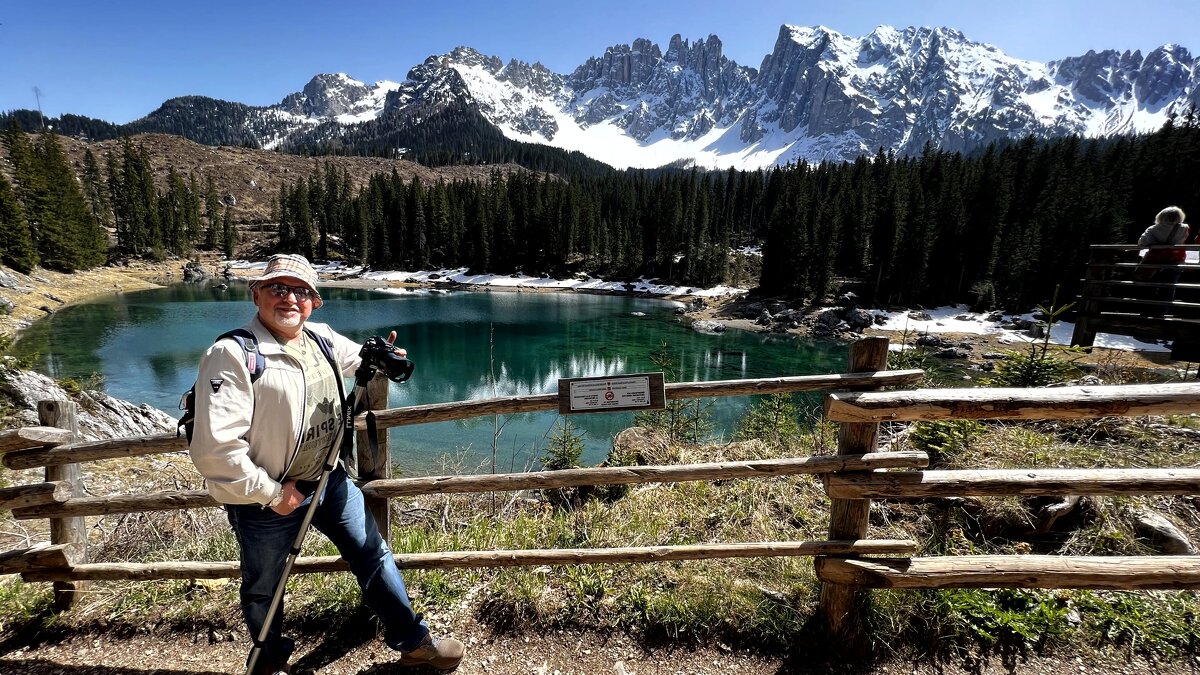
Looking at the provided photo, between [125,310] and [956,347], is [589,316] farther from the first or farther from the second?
[125,310]

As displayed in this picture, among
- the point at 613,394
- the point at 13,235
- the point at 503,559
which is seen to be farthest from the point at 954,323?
the point at 13,235

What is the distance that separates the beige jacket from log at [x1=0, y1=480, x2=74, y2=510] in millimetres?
2671

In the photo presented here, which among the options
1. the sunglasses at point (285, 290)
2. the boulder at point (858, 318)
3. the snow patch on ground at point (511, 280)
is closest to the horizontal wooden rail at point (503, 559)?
the sunglasses at point (285, 290)

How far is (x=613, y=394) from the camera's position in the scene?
3.47 metres

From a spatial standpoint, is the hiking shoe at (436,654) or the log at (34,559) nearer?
the hiking shoe at (436,654)

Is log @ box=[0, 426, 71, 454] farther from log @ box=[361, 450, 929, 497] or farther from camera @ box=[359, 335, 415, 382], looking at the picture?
camera @ box=[359, 335, 415, 382]

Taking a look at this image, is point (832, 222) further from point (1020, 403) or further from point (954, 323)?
point (1020, 403)

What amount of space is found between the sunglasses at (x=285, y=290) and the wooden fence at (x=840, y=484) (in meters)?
0.93

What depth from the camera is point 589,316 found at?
5209 cm

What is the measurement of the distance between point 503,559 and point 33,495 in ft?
12.1

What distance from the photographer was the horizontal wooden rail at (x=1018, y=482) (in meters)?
3.18

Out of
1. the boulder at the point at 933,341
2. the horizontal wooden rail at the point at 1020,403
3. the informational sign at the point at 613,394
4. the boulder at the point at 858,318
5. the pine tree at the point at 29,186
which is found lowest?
the boulder at the point at 933,341

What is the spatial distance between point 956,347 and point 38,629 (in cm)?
4400

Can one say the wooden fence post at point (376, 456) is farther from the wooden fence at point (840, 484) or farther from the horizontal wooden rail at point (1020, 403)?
the horizontal wooden rail at point (1020, 403)
